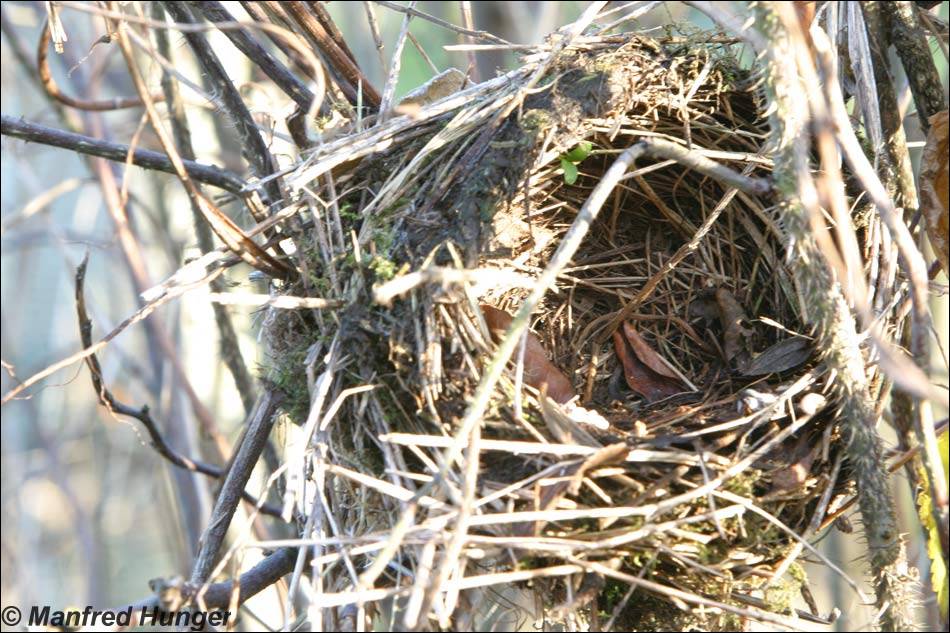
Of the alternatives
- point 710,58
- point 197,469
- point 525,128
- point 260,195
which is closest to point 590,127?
point 525,128

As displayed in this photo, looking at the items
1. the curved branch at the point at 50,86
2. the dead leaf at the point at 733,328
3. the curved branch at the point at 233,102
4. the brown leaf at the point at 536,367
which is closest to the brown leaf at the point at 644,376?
Answer: the dead leaf at the point at 733,328

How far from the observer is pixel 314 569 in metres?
1.07

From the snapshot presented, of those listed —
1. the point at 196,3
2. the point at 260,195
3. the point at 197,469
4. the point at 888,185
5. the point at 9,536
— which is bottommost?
the point at 9,536

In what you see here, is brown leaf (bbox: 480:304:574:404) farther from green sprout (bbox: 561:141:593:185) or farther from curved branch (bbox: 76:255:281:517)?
curved branch (bbox: 76:255:281:517)

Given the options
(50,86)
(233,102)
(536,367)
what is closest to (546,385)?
(536,367)

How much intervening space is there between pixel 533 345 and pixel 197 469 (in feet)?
2.94

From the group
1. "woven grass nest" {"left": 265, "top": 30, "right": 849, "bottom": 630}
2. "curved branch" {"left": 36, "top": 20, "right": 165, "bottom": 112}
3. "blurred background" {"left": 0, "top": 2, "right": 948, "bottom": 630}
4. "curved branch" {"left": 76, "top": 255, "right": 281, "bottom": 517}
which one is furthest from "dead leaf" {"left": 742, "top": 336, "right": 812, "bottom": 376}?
"curved branch" {"left": 36, "top": 20, "right": 165, "bottom": 112}

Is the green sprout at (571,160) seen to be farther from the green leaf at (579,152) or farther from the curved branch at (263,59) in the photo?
the curved branch at (263,59)

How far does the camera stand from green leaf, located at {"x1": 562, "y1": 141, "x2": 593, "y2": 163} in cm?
146

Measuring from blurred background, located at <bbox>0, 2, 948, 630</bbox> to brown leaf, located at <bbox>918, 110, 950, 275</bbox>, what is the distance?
0.35m

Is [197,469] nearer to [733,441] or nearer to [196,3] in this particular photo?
[196,3]

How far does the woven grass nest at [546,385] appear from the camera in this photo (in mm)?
1088

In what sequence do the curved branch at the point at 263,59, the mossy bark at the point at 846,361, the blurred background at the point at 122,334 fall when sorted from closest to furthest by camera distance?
the mossy bark at the point at 846,361
the curved branch at the point at 263,59
the blurred background at the point at 122,334

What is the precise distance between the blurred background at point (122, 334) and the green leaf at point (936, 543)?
0.04 meters
